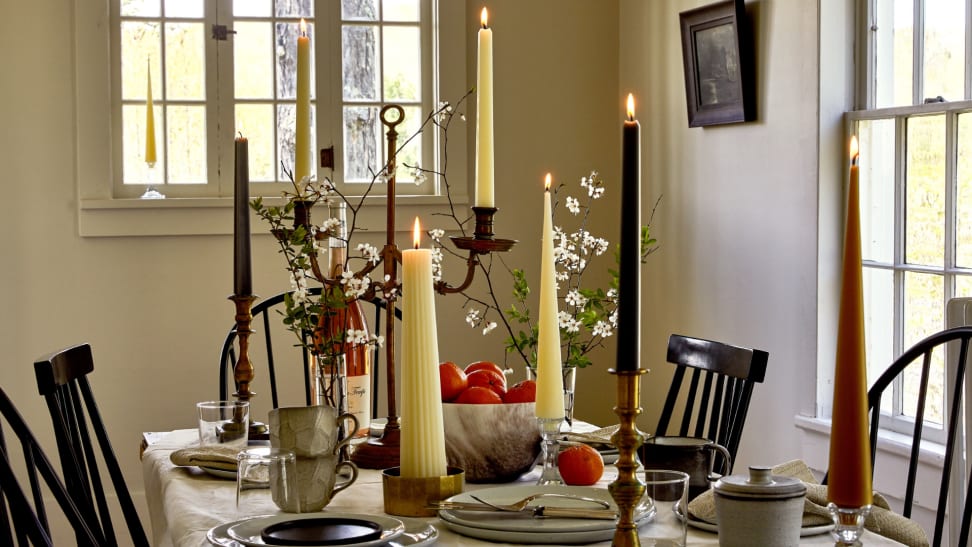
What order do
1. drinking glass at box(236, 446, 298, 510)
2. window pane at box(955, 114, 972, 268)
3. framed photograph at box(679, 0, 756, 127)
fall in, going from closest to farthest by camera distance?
drinking glass at box(236, 446, 298, 510) < window pane at box(955, 114, 972, 268) < framed photograph at box(679, 0, 756, 127)

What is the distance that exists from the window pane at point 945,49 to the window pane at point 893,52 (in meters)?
0.07

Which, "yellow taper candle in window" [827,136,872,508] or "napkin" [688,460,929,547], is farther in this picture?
"napkin" [688,460,929,547]

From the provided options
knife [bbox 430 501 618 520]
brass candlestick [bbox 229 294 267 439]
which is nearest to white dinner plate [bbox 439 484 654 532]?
knife [bbox 430 501 618 520]

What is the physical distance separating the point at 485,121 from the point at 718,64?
181 centimetres

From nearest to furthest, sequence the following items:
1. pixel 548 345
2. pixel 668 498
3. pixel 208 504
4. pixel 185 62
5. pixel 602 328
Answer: pixel 668 498
pixel 548 345
pixel 208 504
pixel 602 328
pixel 185 62

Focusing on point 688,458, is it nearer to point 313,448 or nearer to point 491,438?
point 491,438

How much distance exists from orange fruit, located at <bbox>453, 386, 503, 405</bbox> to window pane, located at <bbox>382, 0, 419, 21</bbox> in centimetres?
243

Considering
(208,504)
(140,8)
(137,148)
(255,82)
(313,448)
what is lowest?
(208,504)

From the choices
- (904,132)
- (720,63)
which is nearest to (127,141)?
(720,63)

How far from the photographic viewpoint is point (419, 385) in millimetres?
1449

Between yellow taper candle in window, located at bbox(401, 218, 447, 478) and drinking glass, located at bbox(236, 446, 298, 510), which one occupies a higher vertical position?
yellow taper candle in window, located at bbox(401, 218, 447, 478)

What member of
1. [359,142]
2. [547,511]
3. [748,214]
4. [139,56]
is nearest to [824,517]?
[547,511]

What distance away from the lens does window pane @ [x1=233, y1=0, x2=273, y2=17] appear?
362 cm

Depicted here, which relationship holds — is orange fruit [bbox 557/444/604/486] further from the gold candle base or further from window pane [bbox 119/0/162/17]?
window pane [bbox 119/0/162/17]
